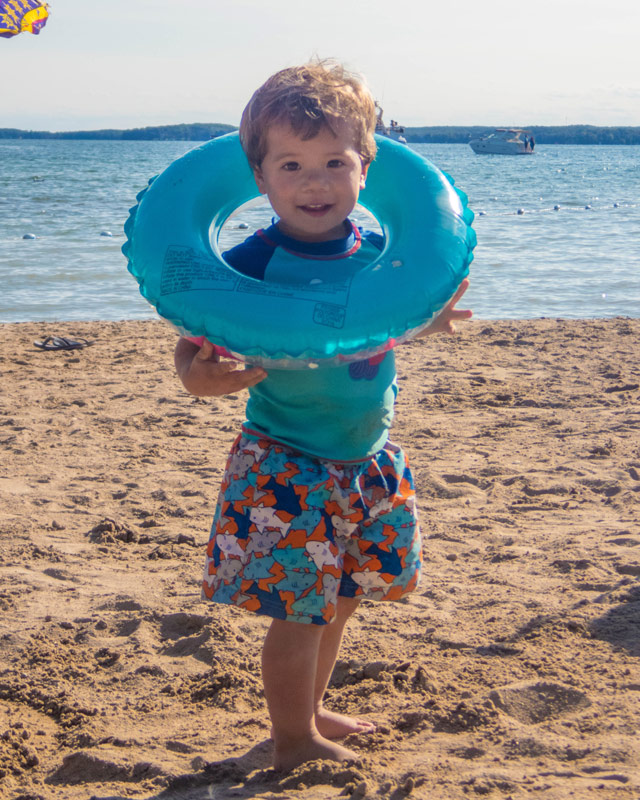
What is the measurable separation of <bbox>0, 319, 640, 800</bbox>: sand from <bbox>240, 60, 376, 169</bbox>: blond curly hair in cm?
138

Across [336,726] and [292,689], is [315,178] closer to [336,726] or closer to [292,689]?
[292,689]

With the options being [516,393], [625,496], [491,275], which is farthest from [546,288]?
[625,496]

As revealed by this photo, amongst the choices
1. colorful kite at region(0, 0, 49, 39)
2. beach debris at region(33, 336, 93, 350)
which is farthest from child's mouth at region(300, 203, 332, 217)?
colorful kite at region(0, 0, 49, 39)

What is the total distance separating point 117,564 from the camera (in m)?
3.12

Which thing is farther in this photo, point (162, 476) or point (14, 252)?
point (14, 252)

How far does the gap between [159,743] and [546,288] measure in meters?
8.34

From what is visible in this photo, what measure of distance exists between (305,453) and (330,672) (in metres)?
0.60

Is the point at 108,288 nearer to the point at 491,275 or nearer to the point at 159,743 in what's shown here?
the point at 491,275

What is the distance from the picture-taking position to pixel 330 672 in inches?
84.4

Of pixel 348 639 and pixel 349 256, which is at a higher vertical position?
pixel 349 256

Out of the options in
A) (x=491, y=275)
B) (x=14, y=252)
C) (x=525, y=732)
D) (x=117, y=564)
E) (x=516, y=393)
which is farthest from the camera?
(x=14, y=252)

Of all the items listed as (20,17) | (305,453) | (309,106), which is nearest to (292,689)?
(305,453)

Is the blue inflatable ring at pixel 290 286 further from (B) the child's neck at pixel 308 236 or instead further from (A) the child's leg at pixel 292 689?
(A) the child's leg at pixel 292 689

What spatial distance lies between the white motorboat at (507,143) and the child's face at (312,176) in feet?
231
